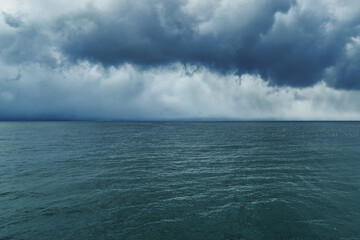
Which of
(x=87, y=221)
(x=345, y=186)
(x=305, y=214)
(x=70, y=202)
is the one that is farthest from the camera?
(x=345, y=186)

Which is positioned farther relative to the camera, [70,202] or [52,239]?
[70,202]

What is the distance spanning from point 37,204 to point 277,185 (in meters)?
29.6

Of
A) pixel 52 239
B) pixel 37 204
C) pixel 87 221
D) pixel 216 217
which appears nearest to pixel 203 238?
pixel 216 217

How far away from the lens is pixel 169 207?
21125 mm

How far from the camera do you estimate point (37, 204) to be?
72.6ft

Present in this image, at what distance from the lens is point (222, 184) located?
2897 cm

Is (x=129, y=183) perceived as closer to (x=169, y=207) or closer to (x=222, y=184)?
(x=169, y=207)

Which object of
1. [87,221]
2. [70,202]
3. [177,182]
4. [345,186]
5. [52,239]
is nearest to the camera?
[52,239]

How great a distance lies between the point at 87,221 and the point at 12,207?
30.7 feet

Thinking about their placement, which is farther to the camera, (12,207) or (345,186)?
(345,186)

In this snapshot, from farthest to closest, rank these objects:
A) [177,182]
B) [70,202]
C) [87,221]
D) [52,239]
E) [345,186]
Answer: [177,182] → [345,186] → [70,202] → [87,221] → [52,239]

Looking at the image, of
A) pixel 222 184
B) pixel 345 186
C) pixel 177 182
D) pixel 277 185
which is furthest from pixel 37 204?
pixel 345 186

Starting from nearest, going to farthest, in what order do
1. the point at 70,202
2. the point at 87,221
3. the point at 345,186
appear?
the point at 87,221, the point at 70,202, the point at 345,186

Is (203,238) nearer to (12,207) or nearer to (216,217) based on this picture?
(216,217)
